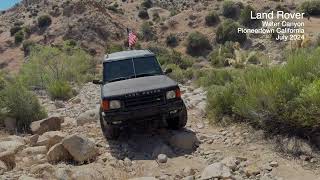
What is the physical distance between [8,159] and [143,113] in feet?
8.94

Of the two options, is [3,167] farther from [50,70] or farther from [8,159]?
[50,70]

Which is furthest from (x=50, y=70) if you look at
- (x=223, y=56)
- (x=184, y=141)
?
(x=184, y=141)

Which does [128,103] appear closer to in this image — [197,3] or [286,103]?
[286,103]

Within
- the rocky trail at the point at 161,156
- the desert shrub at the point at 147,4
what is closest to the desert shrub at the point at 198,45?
the desert shrub at the point at 147,4

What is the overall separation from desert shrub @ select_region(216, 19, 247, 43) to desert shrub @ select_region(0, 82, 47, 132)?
35635mm

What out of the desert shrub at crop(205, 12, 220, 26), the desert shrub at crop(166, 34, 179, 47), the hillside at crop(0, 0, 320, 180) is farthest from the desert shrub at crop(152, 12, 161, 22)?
the hillside at crop(0, 0, 320, 180)

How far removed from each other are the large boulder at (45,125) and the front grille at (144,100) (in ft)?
9.71

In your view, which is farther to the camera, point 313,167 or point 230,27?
point 230,27

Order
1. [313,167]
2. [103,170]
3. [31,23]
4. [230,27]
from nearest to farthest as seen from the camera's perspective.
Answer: [313,167] < [103,170] < [230,27] < [31,23]

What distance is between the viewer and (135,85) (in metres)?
9.45

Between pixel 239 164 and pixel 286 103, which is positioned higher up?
pixel 286 103

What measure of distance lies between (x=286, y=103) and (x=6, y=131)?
7270 mm

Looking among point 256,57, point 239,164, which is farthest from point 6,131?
point 256,57

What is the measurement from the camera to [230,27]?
155 feet
